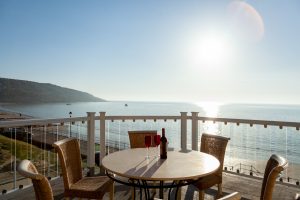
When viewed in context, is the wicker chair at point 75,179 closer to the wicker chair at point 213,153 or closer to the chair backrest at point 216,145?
the wicker chair at point 213,153

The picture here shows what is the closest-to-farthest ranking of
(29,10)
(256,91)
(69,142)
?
1. (69,142)
2. (29,10)
3. (256,91)

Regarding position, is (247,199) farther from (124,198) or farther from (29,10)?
(29,10)

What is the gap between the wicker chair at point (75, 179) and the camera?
254cm

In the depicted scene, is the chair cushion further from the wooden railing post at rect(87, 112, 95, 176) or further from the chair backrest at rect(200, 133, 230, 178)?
the wooden railing post at rect(87, 112, 95, 176)

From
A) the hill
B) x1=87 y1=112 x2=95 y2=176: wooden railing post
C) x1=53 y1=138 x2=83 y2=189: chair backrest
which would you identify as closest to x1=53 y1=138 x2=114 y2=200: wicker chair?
x1=53 y1=138 x2=83 y2=189: chair backrest

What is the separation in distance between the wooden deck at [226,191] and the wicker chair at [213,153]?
644mm

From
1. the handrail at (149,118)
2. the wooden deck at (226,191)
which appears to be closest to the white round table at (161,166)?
the wooden deck at (226,191)

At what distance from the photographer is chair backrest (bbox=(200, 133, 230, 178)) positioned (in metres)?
3.11

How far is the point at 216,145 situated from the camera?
3229 mm

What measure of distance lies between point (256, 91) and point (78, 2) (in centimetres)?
6969

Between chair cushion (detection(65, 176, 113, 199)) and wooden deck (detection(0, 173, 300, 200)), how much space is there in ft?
2.77

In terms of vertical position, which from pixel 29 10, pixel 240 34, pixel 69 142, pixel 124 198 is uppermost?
pixel 29 10

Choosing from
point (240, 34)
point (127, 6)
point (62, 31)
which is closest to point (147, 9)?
point (127, 6)

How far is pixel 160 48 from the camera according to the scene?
1378 cm
